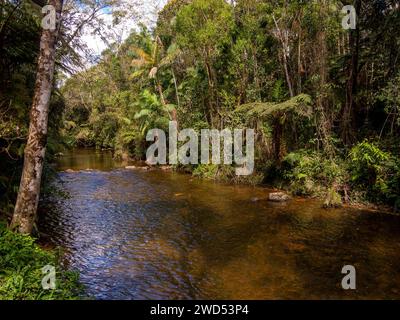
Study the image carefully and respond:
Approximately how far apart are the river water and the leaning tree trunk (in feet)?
5.31

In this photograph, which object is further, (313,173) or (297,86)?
(297,86)

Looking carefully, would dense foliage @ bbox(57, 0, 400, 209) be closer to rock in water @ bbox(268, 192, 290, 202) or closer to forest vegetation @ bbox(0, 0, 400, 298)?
forest vegetation @ bbox(0, 0, 400, 298)

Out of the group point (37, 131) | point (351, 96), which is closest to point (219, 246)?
point (37, 131)

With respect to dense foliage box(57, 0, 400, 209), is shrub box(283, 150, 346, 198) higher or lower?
lower

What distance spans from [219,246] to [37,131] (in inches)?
196

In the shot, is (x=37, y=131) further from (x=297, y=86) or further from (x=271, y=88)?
(x=271, y=88)

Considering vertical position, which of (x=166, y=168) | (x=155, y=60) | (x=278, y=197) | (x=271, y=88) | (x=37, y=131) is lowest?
(x=278, y=197)

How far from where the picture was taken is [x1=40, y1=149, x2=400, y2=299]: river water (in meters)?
6.66

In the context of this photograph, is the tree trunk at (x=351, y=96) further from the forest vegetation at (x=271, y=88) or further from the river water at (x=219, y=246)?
the river water at (x=219, y=246)

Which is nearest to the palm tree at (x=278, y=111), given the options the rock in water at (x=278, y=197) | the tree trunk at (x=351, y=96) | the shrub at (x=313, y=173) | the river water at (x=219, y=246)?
the tree trunk at (x=351, y=96)

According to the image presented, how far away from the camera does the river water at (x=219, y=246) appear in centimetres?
666

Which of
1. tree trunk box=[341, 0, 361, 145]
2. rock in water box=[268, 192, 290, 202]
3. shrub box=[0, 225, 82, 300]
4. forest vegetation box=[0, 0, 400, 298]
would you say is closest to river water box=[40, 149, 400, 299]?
rock in water box=[268, 192, 290, 202]

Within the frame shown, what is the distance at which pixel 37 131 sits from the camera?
7.01 metres

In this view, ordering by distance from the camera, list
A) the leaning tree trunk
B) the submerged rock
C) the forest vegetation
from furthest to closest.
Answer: the submerged rock, the forest vegetation, the leaning tree trunk
